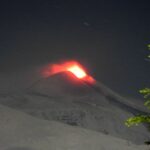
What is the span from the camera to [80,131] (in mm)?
127562

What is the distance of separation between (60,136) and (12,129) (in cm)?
1633

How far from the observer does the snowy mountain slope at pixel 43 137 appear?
3903 inches

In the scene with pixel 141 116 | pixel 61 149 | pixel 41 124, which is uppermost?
pixel 41 124

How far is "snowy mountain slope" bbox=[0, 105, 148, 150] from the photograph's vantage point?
99.1m

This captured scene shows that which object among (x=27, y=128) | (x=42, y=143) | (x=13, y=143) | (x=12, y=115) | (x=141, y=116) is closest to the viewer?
(x=141, y=116)

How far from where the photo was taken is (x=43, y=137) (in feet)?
363

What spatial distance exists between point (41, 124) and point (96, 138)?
997 inches

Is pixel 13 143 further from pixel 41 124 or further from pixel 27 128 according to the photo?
pixel 41 124

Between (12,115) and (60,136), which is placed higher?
(12,115)

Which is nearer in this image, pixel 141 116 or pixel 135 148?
pixel 141 116

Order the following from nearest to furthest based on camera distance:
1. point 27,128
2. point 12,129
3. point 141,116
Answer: point 141,116 < point 12,129 < point 27,128

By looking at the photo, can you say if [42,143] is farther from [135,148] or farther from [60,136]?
[135,148]

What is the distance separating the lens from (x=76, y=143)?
107 m

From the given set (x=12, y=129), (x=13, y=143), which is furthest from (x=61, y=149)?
(x=12, y=129)
